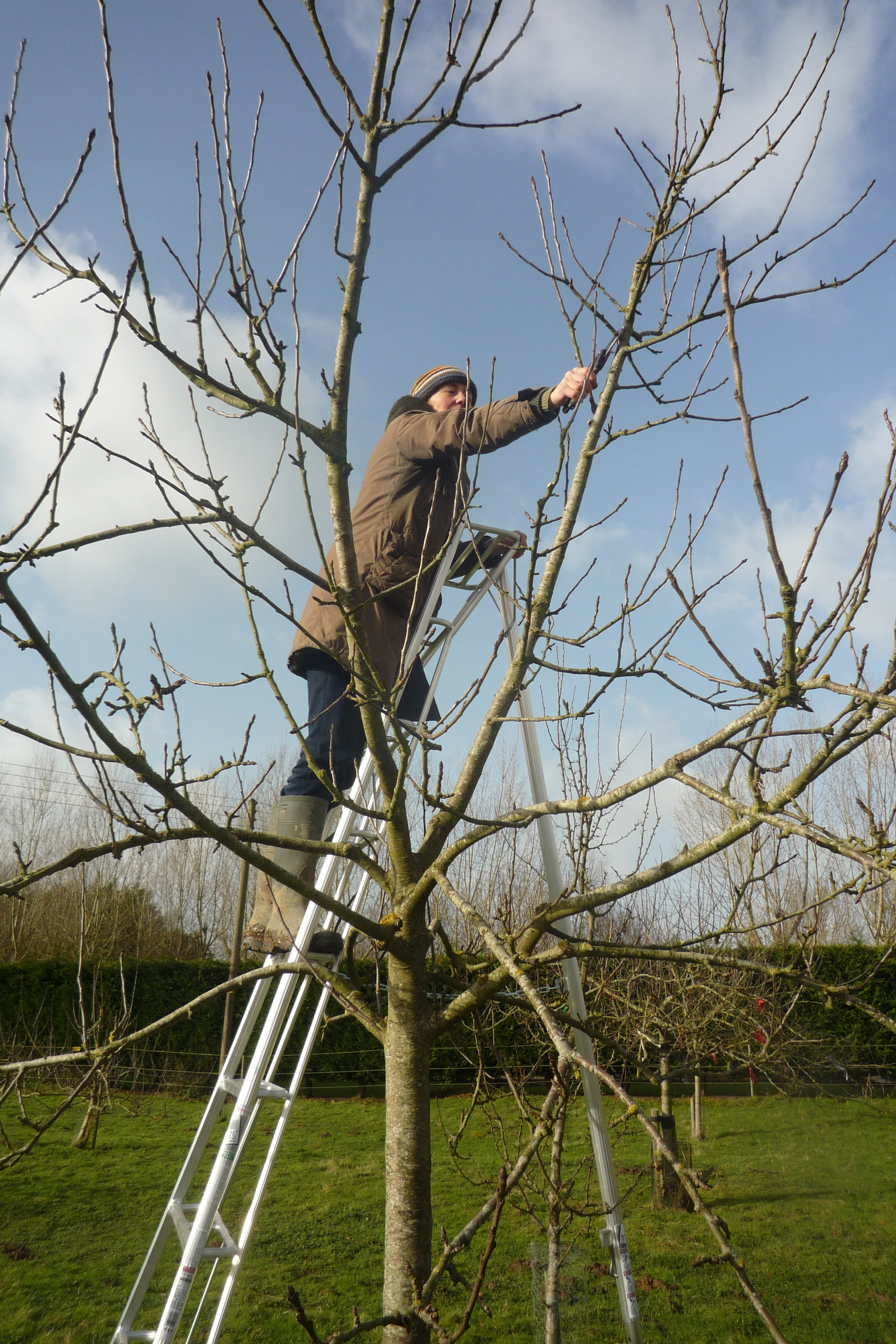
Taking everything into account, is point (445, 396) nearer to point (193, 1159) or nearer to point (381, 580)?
point (381, 580)

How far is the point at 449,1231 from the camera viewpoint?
5.46 metres

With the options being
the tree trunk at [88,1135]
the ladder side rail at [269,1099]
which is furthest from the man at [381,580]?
the tree trunk at [88,1135]

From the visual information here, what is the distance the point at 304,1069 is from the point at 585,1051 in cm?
88

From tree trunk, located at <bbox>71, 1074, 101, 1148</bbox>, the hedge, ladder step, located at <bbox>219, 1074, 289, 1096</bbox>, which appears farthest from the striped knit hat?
the hedge

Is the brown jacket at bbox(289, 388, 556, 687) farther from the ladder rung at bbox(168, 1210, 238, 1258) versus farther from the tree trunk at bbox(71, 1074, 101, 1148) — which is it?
the tree trunk at bbox(71, 1074, 101, 1148)

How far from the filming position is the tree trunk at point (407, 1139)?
6.55 feet

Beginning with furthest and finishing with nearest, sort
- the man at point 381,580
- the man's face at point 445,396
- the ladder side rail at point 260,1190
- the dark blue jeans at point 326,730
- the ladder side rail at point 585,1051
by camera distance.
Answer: the man's face at point 445,396, the dark blue jeans at point 326,730, the man at point 381,580, the ladder side rail at point 585,1051, the ladder side rail at point 260,1190

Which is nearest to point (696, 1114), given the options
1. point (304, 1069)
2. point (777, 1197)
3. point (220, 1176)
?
point (777, 1197)

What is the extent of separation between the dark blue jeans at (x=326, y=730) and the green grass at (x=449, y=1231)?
1.76 meters

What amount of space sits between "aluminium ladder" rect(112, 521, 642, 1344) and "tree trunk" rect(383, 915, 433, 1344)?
33 cm

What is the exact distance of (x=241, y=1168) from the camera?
23.2ft

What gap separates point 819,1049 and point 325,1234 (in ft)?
22.6

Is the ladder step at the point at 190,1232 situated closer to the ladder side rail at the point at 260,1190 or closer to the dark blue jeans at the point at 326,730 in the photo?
the ladder side rail at the point at 260,1190

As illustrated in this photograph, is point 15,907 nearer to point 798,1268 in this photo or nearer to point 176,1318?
point 798,1268
